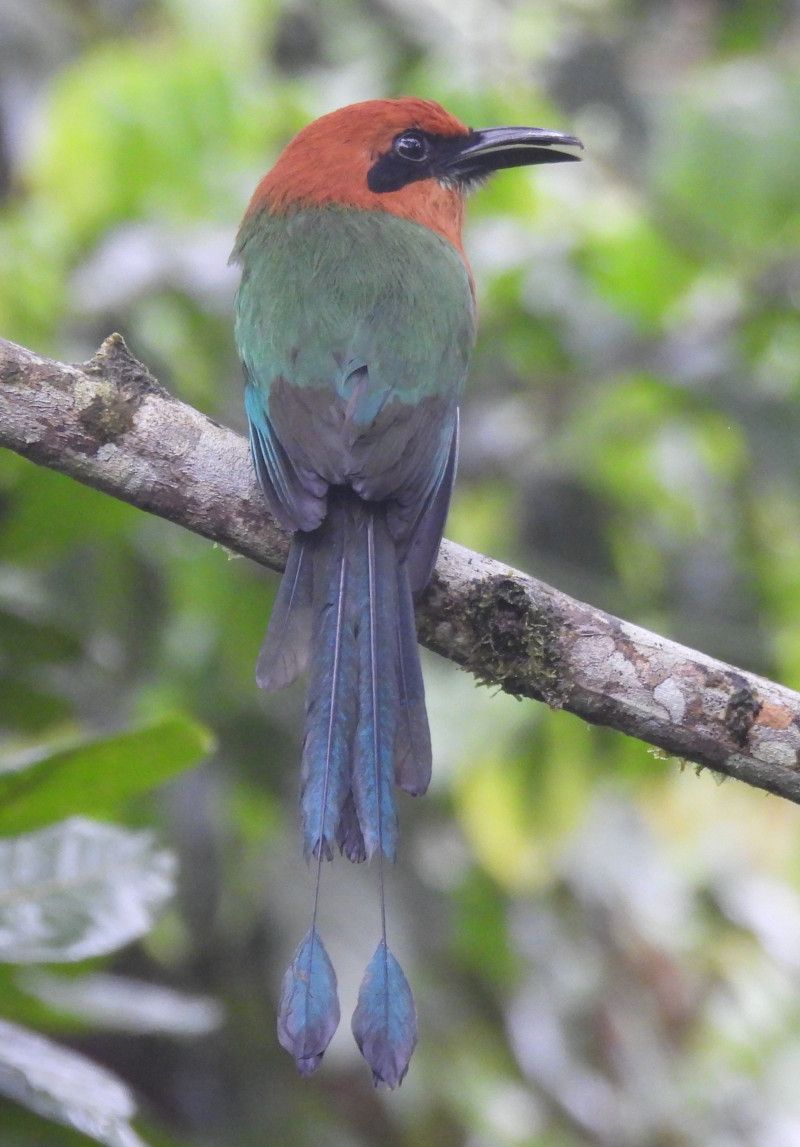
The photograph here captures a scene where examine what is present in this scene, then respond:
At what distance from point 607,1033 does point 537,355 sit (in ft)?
6.05

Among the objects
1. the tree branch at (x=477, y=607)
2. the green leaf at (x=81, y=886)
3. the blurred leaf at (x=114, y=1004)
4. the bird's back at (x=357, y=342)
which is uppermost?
the bird's back at (x=357, y=342)

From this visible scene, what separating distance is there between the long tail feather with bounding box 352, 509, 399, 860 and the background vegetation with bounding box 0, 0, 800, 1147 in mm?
709

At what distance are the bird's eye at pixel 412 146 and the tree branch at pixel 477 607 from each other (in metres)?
1.09

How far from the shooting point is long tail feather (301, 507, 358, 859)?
2.02 m

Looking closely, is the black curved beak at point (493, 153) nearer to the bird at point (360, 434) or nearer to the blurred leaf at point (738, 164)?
the bird at point (360, 434)

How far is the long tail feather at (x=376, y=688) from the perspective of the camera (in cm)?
203

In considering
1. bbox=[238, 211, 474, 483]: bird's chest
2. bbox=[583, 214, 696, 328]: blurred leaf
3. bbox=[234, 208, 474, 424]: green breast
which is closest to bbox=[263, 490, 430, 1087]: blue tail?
bbox=[238, 211, 474, 483]: bird's chest

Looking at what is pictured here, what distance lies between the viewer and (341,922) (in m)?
3.31

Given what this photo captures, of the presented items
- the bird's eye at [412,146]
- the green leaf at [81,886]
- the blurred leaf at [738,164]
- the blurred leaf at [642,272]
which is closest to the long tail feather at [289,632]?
the green leaf at [81,886]

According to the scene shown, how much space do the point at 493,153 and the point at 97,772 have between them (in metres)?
1.53

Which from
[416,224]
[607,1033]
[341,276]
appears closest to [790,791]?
[341,276]

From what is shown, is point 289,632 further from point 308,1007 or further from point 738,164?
point 738,164

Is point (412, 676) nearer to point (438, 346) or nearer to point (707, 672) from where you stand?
point (707, 672)

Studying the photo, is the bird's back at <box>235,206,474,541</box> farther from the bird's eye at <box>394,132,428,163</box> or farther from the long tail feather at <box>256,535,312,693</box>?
the bird's eye at <box>394,132,428,163</box>
